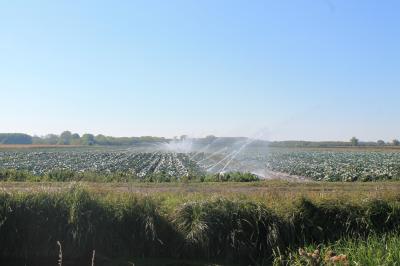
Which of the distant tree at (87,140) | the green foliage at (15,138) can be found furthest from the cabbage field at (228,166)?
the green foliage at (15,138)

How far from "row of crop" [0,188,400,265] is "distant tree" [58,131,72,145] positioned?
464 ft

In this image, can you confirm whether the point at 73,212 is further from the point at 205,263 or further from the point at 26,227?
the point at 205,263

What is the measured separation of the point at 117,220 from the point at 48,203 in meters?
2.11

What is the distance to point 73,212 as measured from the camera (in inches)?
551

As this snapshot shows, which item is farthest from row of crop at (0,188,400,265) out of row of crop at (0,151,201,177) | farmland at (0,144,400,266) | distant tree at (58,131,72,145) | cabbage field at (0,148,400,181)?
distant tree at (58,131,72,145)

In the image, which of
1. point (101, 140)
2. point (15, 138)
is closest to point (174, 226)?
point (15, 138)

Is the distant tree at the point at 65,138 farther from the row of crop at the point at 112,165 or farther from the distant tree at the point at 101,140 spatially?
the row of crop at the point at 112,165

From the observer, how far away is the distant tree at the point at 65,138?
152688 millimetres

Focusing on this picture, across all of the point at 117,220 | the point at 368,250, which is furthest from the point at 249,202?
the point at 368,250

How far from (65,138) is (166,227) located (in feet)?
519

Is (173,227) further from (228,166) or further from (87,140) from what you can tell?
(87,140)

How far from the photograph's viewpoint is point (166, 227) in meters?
14.1

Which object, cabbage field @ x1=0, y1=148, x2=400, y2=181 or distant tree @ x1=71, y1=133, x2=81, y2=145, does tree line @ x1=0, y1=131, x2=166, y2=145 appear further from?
cabbage field @ x1=0, y1=148, x2=400, y2=181

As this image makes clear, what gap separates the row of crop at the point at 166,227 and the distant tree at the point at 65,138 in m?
142
